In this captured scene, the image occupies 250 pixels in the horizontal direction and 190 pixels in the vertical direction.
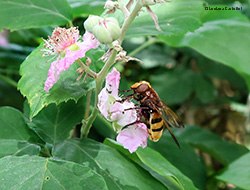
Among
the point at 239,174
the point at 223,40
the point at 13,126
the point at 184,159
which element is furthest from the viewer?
the point at 223,40

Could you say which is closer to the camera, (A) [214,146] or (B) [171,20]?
(B) [171,20]

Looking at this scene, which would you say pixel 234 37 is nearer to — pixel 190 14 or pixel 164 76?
pixel 190 14

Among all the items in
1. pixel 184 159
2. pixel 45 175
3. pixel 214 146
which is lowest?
pixel 214 146

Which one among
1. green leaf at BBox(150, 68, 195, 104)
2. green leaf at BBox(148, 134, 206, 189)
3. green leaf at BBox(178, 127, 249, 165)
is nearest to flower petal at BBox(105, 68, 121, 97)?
green leaf at BBox(148, 134, 206, 189)

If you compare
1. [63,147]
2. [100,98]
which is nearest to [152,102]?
[100,98]

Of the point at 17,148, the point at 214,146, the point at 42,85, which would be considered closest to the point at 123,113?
the point at 42,85

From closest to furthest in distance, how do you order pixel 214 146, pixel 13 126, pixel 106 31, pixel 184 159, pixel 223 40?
pixel 106 31 → pixel 13 126 → pixel 184 159 → pixel 223 40 → pixel 214 146

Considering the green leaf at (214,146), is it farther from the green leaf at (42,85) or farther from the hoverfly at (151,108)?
the green leaf at (42,85)

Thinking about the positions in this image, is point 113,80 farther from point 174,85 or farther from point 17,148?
point 174,85
